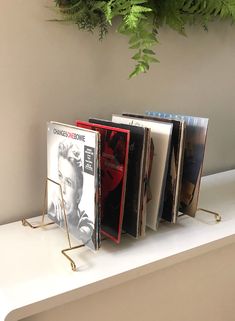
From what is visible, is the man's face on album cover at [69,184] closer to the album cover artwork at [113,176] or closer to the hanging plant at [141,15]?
the album cover artwork at [113,176]

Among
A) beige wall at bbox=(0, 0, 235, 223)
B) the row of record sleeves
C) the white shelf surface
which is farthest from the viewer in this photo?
beige wall at bbox=(0, 0, 235, 223)

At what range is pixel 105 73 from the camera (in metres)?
0.98

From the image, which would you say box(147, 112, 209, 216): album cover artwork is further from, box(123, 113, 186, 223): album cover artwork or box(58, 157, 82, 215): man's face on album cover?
box(58, 157, 82, 215): man's face on album cover

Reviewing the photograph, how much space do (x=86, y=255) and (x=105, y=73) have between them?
1.49 ft

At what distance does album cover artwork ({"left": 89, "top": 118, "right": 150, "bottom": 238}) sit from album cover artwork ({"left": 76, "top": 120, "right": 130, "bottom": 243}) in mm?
24

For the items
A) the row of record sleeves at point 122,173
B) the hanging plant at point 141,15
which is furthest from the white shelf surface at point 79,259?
the hanging plant at point 141,15

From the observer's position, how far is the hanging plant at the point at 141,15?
2.60ft

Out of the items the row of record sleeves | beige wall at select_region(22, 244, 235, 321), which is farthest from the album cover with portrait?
beige wall at select_region(22, 244, 235, 321)

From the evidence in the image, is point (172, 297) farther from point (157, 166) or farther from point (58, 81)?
point (58, 81)

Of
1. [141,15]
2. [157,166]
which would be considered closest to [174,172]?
[157,166]

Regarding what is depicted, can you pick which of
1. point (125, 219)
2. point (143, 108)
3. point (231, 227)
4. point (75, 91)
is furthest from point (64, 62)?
point (231, 227)

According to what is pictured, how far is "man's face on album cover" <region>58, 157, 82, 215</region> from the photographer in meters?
0.78

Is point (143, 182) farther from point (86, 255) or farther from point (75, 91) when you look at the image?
point (75, 91)

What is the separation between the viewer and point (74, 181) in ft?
2.57
